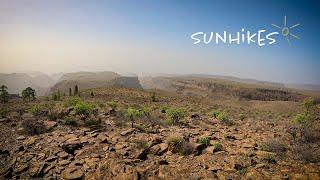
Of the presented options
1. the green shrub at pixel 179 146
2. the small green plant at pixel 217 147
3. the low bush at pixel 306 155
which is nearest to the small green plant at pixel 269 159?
the low bush at pixel 306 155

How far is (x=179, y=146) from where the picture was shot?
10977 millimetres

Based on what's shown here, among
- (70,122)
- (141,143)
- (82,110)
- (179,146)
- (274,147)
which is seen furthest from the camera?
(82,110)

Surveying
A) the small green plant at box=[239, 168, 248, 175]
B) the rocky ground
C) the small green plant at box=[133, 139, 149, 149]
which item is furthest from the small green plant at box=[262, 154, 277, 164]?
the small green plant at box=[133, 139, 149, 149]

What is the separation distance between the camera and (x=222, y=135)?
13578 mm

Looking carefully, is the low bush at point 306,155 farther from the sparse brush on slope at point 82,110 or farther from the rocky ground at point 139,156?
the sparse brush on slope at point 82,110

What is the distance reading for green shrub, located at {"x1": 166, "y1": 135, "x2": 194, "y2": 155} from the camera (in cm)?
1056

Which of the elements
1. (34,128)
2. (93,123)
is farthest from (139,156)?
(34,128)

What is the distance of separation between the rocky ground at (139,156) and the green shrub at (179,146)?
40 mm

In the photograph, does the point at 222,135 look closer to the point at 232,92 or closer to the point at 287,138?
the point at 287,138

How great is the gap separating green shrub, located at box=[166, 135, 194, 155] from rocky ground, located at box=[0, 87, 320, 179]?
4 centimetres

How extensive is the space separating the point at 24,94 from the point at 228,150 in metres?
34.0

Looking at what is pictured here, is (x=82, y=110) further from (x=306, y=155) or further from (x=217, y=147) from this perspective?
(x=306, y=155)

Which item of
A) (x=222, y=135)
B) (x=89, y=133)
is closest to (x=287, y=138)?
(x=222, y=135)

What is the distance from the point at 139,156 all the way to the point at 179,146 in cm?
188
